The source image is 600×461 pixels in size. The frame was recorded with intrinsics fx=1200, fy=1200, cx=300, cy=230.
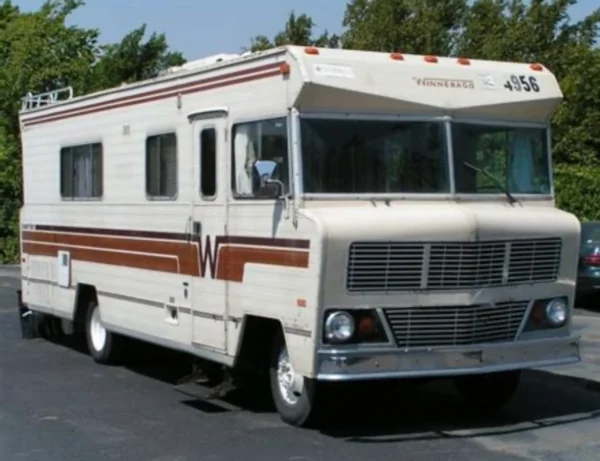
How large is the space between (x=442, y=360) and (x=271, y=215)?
1.72 meters

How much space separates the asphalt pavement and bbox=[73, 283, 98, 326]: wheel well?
109 cm

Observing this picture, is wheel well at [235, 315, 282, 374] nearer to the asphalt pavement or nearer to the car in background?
the asphalt pavement

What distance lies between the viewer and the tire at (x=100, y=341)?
42.6ft

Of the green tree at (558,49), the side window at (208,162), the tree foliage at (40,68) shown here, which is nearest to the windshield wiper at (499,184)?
the side window at (208,162)

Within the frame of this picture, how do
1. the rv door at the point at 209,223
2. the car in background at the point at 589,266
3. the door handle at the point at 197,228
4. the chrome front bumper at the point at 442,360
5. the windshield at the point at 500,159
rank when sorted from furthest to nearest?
1. the car in background at the point at 589,266
2. the door handle at the point at 197,228
3. the rv door at the point at 209,223
4. the windshield at the point at 500,159
5. the chrome front bumper at the point at 442,360

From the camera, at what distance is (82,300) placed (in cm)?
1360

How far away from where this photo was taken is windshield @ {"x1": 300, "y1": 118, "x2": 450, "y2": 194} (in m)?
9.12

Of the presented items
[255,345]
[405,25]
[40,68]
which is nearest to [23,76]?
[40,68]

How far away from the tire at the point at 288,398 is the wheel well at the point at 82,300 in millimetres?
4211

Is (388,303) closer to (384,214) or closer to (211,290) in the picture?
(384,214)

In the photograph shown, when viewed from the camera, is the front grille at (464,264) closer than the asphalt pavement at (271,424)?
No

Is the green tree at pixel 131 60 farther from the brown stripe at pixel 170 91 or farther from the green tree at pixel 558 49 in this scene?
the brown stripe at pixel 170 91

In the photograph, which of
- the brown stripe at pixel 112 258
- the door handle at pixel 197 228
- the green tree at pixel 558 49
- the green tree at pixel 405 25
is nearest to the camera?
the door handle at pixel 197 228

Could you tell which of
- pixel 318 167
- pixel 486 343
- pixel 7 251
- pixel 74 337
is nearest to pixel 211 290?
pixel 318 167
